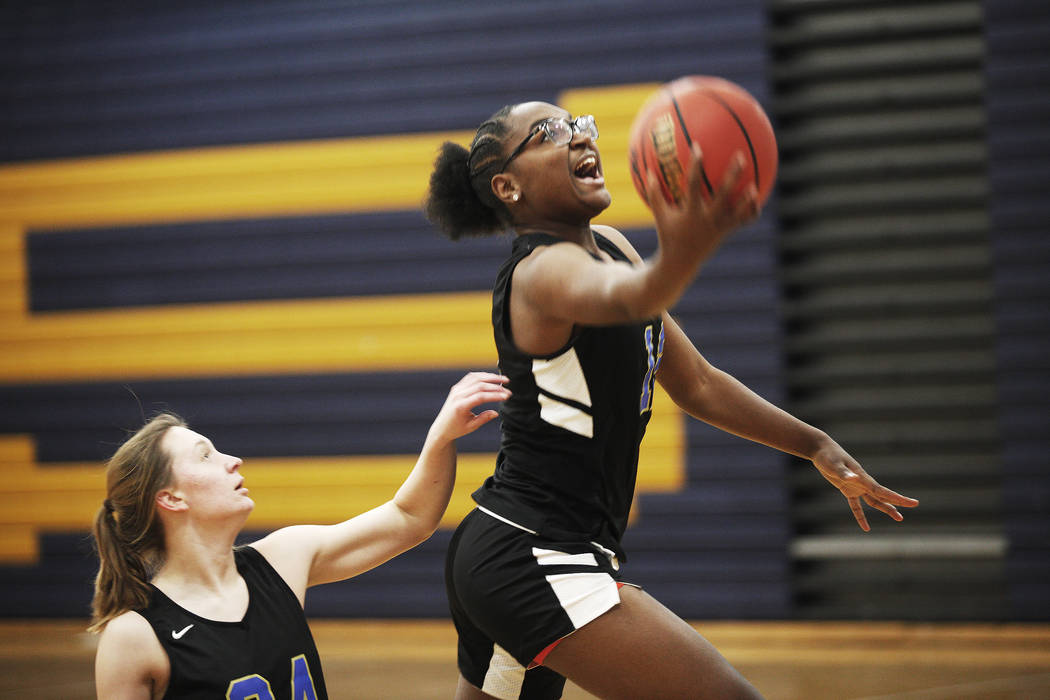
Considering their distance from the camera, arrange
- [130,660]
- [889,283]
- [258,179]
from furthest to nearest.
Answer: [258,179]
[889,283]
[130,660]

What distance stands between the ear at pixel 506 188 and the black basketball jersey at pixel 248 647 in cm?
88

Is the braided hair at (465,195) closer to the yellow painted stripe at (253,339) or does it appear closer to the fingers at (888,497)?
the fingers at (888,497)

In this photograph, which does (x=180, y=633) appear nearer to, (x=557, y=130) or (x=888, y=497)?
(x=557, y=130)

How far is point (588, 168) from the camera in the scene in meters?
2.22

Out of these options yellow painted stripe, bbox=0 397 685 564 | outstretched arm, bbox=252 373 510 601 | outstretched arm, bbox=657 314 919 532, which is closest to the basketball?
outstretched arm, bbox=657 314 919 532

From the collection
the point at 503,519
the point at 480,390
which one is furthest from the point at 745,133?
the point at 503,519

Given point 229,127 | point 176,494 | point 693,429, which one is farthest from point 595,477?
point 229,127

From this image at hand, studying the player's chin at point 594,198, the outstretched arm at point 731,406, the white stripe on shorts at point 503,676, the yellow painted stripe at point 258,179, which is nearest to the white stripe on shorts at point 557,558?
the white stripe on shorts at point 503,676

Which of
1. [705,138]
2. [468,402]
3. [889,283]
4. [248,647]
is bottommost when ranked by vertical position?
[889,283]

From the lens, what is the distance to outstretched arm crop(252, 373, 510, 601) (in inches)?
94.0

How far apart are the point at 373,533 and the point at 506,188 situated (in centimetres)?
77

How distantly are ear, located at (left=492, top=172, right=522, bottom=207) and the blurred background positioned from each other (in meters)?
3.43

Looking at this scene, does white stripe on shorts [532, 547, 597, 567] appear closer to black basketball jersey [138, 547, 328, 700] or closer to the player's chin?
black basketball jersey [138, 547, 328, 700]

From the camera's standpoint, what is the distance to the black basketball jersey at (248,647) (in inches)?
Answer: 82.6
